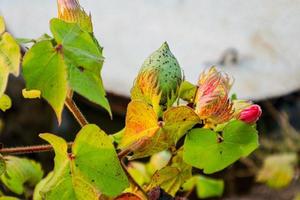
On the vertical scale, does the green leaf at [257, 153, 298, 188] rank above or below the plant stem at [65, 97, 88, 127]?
below

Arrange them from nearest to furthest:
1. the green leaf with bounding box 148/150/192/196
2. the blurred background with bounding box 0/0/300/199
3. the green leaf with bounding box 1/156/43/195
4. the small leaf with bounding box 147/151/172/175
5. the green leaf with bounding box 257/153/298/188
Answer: the green leaf with bounding box 148/150/192/196 < the green leaf with bounding box 1/156/43/195 < the small leaf with bounding box 147/151/172/175 < the green leaf with bounding box 257/153/298/188 < the blurred background with bounding box 0/0/300/199

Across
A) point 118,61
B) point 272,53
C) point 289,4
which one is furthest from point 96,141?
point 289,4

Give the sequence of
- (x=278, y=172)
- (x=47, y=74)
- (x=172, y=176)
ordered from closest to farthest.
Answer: (x=47, y=74) < (x=172, y=176) < (x=278, y=172)

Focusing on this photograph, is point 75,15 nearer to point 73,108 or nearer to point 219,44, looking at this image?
point 73,108

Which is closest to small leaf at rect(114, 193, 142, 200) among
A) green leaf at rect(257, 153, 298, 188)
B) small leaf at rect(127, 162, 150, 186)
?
small leaf at rect(127, 162, 150, 186)

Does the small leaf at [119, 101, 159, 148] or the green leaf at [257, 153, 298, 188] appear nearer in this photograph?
the small leaf at [119, 101, 159, 148]

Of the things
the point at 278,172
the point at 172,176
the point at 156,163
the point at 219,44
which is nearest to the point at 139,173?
the point at 156,163

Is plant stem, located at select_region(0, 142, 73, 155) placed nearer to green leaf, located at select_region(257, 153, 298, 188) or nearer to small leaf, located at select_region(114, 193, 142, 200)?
small leaf, located at select_region(114, 193, 142, 200)
